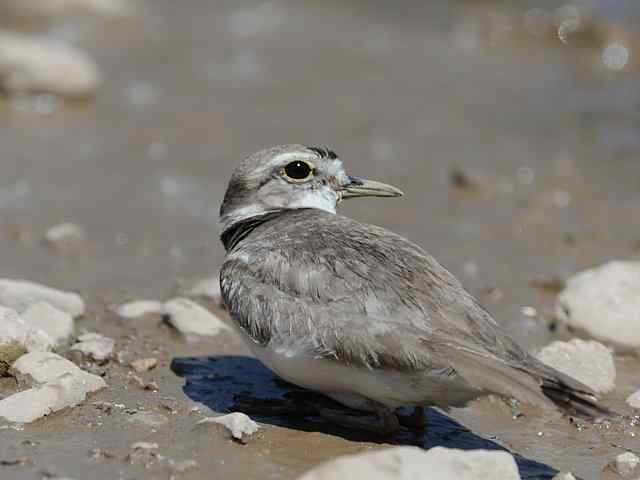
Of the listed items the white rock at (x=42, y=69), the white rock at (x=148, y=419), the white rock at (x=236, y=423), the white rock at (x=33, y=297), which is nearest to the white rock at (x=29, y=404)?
the white rock at (x=148, y=419)

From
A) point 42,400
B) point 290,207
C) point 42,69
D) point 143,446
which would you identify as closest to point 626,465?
point 143,446

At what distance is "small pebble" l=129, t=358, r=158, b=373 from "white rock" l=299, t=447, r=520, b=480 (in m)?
2.06

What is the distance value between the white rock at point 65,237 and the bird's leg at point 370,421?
310 cm

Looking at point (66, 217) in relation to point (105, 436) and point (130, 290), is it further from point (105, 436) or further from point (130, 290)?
point (105, 436)

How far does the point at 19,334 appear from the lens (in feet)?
19.9

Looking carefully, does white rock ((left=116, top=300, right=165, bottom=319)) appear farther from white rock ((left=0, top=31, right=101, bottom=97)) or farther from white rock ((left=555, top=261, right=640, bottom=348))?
white rock ((left=0, top=31, right=101, bottom=97))

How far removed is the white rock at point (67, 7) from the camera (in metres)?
13.5

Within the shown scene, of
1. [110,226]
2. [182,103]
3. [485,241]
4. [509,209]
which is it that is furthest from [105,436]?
[182,103]

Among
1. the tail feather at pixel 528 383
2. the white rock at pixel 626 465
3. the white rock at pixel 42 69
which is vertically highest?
the white rock at pixel 42 69

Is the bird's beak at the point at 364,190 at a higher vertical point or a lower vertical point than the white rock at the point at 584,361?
higher

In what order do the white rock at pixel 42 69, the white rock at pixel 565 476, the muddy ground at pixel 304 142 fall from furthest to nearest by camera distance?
the white rock at pixel 42 69
the muddy ground at pixel 304 142
the white rock at pixel 565 476

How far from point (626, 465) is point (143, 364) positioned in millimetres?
2658

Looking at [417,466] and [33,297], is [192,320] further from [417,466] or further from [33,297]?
[417,466]

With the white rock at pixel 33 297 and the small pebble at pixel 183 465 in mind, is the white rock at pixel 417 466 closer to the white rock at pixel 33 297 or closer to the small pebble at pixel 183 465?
the small pebble at pixel 183 465
